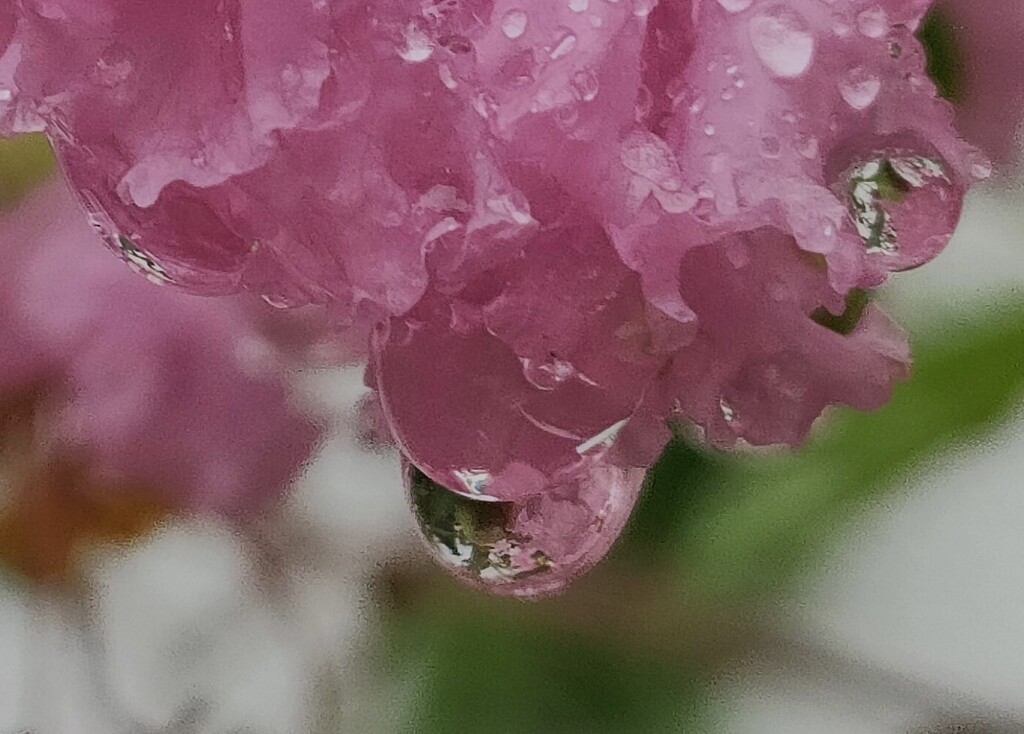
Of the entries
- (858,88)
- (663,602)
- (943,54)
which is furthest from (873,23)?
(663,602)

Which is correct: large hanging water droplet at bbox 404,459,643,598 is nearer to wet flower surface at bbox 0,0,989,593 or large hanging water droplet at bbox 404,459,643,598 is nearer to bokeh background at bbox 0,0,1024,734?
wet flower surface at bbox 0,0,989,593

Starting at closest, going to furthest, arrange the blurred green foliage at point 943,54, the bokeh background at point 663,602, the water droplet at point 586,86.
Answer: the water droplet at point 586,86, the blurred green foliage at point 943,54, the bokeh background at point 663,602

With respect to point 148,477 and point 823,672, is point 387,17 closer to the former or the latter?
point 148,477

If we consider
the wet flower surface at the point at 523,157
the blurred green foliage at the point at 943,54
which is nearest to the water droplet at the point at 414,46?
the wet flower surface at the point at 523,157

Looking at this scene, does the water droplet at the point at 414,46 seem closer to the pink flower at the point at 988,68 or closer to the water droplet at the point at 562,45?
the water droplet at the point at 562,45

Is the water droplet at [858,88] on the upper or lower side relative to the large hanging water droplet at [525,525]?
upper

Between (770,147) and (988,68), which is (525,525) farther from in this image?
(988,68)

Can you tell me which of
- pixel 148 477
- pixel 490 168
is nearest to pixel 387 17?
pixel 490 168

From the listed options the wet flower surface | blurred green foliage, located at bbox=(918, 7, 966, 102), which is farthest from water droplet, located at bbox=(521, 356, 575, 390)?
blurred green foliage, located at bbox=(918, 7, 966, 102)
